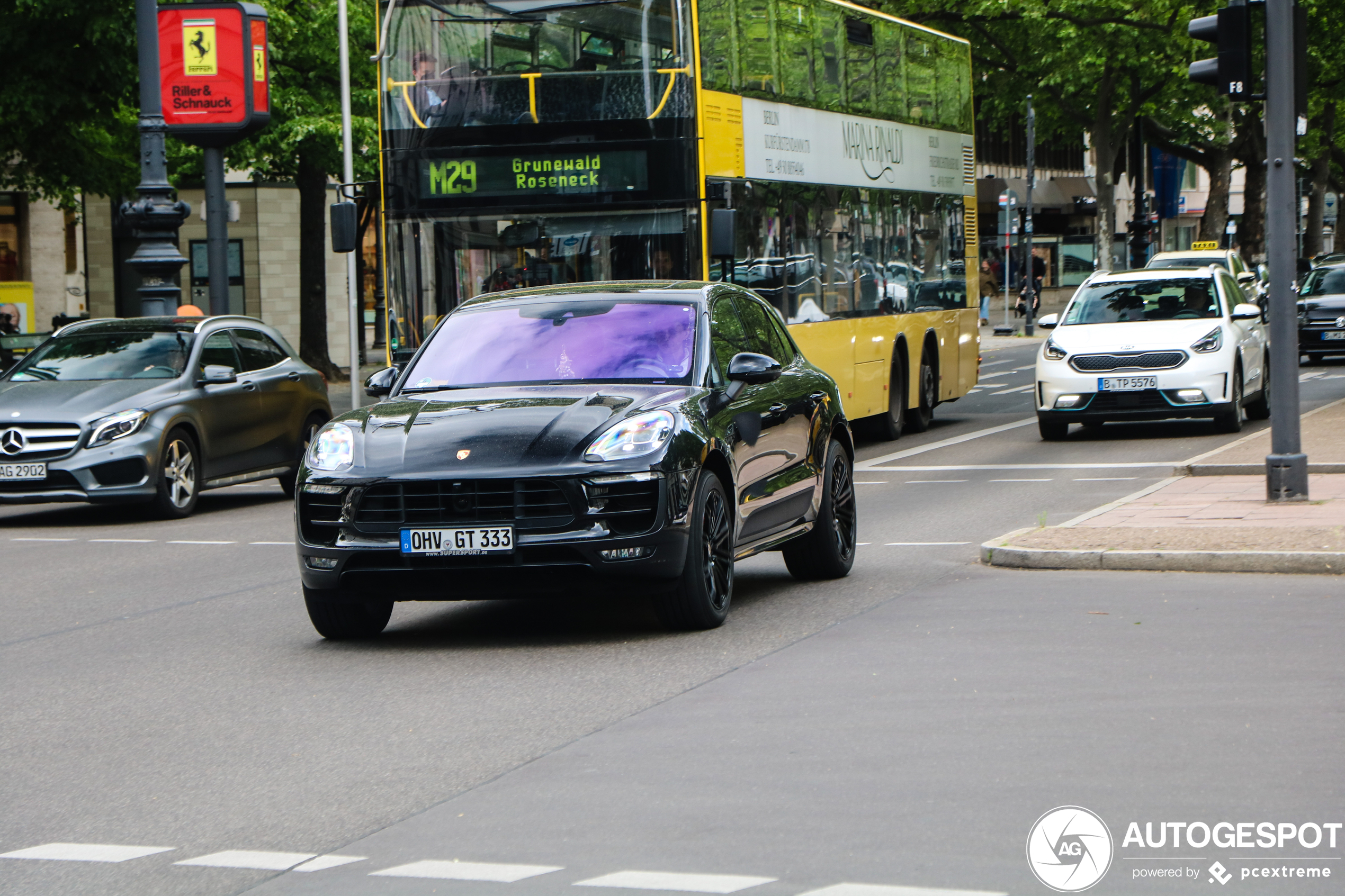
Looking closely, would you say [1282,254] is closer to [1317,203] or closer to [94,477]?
[94,477]

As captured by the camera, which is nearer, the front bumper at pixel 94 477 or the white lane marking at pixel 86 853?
the white lane marking at pixel 86 853

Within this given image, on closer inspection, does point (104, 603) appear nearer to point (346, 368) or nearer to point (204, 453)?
point (204, 453)

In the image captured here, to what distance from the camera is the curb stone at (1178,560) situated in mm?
10450

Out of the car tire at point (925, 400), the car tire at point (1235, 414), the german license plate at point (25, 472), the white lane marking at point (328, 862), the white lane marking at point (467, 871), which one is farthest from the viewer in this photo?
the car tire at point (925, 400)

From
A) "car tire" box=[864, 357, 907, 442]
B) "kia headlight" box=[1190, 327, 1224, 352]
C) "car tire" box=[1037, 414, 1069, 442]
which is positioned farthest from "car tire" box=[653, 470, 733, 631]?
"car tire" box=[864, 357, 907, 442]

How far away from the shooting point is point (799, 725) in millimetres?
6895

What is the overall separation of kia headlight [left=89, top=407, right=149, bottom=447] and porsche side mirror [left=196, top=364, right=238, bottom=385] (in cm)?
81

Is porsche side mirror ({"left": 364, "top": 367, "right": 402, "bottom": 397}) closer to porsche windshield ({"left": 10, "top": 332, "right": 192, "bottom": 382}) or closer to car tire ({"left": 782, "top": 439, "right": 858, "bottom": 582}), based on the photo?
car tire ({"left": 782, "top": 439, "right": 858, "bottom": 582})

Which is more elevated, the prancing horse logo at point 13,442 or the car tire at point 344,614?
the prancing horse logo at point 13,442

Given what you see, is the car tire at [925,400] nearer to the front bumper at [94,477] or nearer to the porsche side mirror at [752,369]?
the front bumper at [94,477]

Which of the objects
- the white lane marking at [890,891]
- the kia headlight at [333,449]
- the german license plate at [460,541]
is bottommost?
the white lane marking at [890,891]

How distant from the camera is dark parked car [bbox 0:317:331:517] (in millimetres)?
15398

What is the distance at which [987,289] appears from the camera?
62.4 metres

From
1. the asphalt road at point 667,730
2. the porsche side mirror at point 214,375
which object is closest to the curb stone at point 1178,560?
the asphalt road at point 667,730
